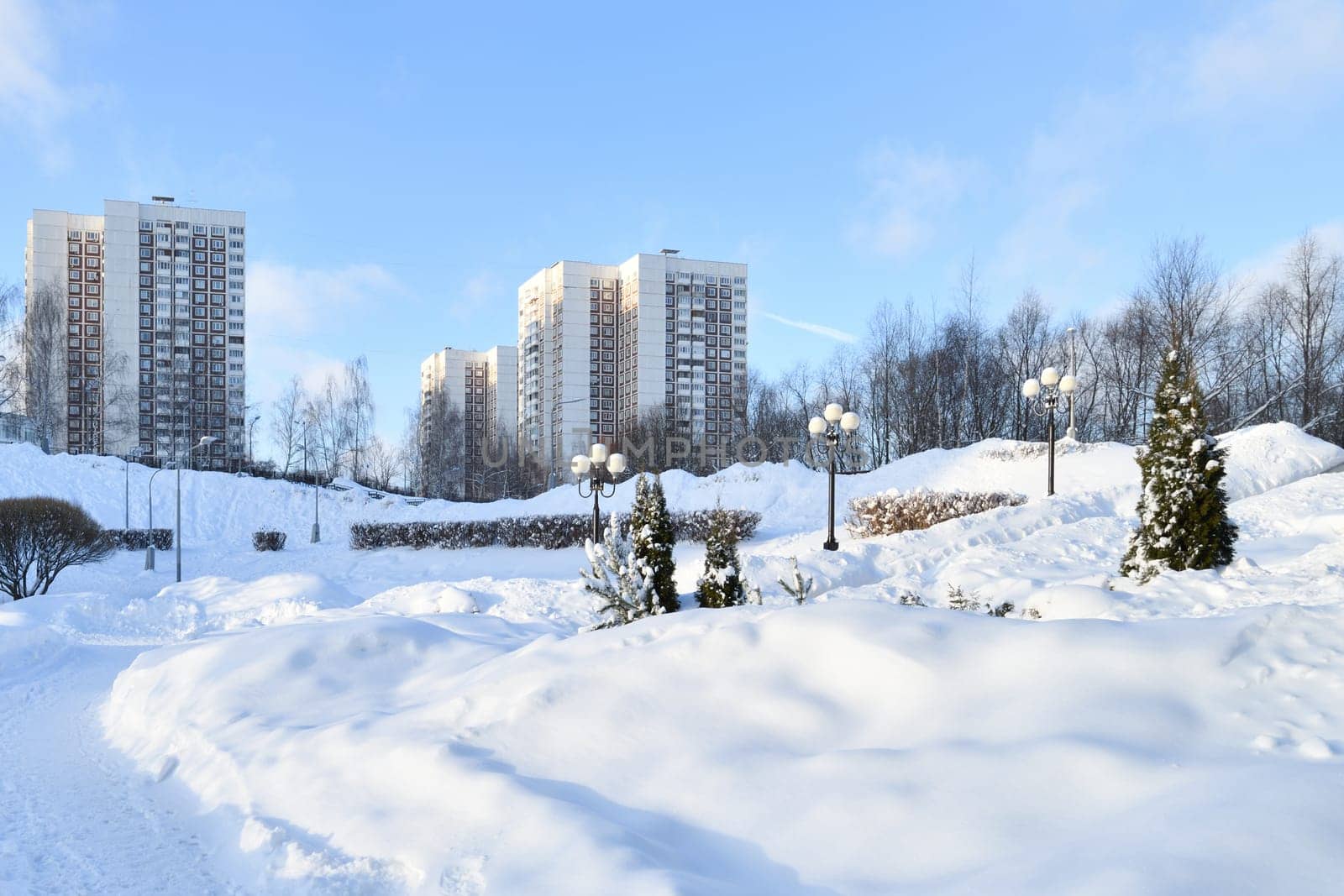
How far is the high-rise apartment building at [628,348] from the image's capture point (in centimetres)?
6600

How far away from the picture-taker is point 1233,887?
8.39 ft

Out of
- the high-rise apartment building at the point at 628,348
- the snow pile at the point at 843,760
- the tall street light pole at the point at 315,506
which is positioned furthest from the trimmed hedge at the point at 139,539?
the high-rise apartment building at the point at 628,348

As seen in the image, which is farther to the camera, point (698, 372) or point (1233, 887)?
point (698, 372)

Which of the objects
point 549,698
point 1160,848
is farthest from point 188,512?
point 1160,848

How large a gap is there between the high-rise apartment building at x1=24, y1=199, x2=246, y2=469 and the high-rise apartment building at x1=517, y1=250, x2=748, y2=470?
21770 millimetres

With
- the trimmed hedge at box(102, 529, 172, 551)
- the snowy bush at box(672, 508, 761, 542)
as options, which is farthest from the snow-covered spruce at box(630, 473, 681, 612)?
the trimmed hedge at box(102, 529, 172, 551)

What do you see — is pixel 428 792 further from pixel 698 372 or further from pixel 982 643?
pixel 698 372

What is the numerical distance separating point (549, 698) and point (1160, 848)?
125 inches

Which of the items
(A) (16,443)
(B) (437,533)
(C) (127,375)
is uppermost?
(C) (127,375)

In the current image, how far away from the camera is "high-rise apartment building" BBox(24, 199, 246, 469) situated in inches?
2169

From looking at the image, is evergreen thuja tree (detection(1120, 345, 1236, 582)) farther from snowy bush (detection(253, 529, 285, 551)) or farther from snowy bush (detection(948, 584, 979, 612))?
snowy bush (detection(253, 529, 285, 551))

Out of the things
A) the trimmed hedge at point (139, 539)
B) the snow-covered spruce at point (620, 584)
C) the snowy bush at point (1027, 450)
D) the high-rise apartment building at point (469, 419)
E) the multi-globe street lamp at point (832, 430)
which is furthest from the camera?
the high-rise apartment building at point (469, 419)

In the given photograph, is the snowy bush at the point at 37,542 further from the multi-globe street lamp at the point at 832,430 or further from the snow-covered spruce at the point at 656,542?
the snow-covered spruce at the point at 656,542

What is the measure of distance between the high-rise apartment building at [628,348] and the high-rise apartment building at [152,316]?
21770 mm
